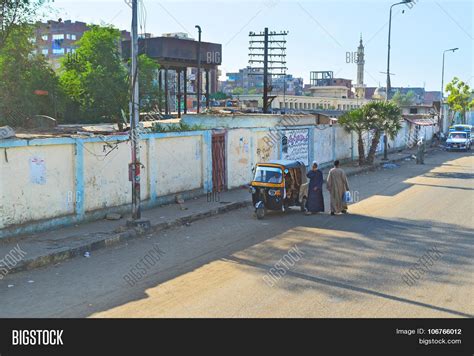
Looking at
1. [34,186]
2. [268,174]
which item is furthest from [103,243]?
[268,174]

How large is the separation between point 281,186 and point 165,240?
4093 mm

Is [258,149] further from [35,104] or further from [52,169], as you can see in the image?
[35,104]

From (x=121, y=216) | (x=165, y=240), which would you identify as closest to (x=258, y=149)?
(x=121, y=216)

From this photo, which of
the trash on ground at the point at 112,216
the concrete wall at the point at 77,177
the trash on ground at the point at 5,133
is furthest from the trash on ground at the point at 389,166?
the trash on ground at the point at 5,133

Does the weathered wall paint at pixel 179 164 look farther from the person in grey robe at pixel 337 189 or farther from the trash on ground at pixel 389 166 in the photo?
the trash on ground at pixel 389 166

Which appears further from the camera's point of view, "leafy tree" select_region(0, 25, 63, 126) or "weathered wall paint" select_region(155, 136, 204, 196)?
"leafy tree" select_region(0, 25, 63, 126)

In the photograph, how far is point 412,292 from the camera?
8344 mm

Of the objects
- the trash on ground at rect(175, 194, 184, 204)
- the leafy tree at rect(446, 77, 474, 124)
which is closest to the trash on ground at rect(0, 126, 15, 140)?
the trash on ground at rect(175, 194, 184, 204)

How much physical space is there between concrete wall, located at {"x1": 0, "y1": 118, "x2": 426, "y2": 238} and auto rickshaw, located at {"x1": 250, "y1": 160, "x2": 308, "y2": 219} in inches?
113

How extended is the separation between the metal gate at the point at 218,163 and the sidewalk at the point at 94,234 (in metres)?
1.85

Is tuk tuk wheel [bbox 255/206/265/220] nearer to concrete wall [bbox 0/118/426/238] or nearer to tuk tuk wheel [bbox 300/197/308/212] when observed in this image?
tuk tuk wheel [bbox 300/197/308/212]

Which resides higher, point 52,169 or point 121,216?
point 52,169

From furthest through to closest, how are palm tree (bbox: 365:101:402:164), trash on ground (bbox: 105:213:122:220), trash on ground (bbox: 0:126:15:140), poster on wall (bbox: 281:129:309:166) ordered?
palm tree (bbox: 365:101:402:164), poster on wall (bbox: 281:129:309:166), trash on ground (bbox: 105:213:122:220), trash on ground (bbox: 0:126:15:140)

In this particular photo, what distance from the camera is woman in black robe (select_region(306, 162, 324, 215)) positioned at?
1549cm
